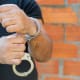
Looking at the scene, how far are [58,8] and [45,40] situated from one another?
0.39 m

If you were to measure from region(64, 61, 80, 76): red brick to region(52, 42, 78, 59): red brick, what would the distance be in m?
0.04

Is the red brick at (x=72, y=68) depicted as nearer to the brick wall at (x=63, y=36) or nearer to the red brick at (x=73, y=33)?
the brick wall at (x=63, y=36)

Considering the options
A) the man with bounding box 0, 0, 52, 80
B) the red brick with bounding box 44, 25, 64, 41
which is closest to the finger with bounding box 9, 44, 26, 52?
the man with bounding box 0, 0, 52, 80

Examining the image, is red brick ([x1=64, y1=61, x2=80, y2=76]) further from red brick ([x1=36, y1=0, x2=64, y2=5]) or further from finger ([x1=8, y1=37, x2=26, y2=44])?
finger ([x1=8, y1=37, x2=26, y2=44])

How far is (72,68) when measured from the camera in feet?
4.71

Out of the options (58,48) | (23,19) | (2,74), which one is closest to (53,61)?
(58,48)

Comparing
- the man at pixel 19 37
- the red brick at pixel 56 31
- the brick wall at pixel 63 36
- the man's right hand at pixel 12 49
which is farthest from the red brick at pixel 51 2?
the man's right hand at pixel 12 49

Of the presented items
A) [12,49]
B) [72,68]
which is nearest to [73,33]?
[72,68]

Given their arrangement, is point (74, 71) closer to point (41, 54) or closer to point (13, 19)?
Answer: point (41, 54)

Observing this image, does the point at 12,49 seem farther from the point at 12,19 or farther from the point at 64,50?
the point at 64,50

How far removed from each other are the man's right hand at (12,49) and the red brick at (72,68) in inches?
22.8

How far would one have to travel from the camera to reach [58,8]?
1399mm

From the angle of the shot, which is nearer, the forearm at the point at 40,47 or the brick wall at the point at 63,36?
the forearm at the point at 40,47

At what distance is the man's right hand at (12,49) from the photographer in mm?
879
